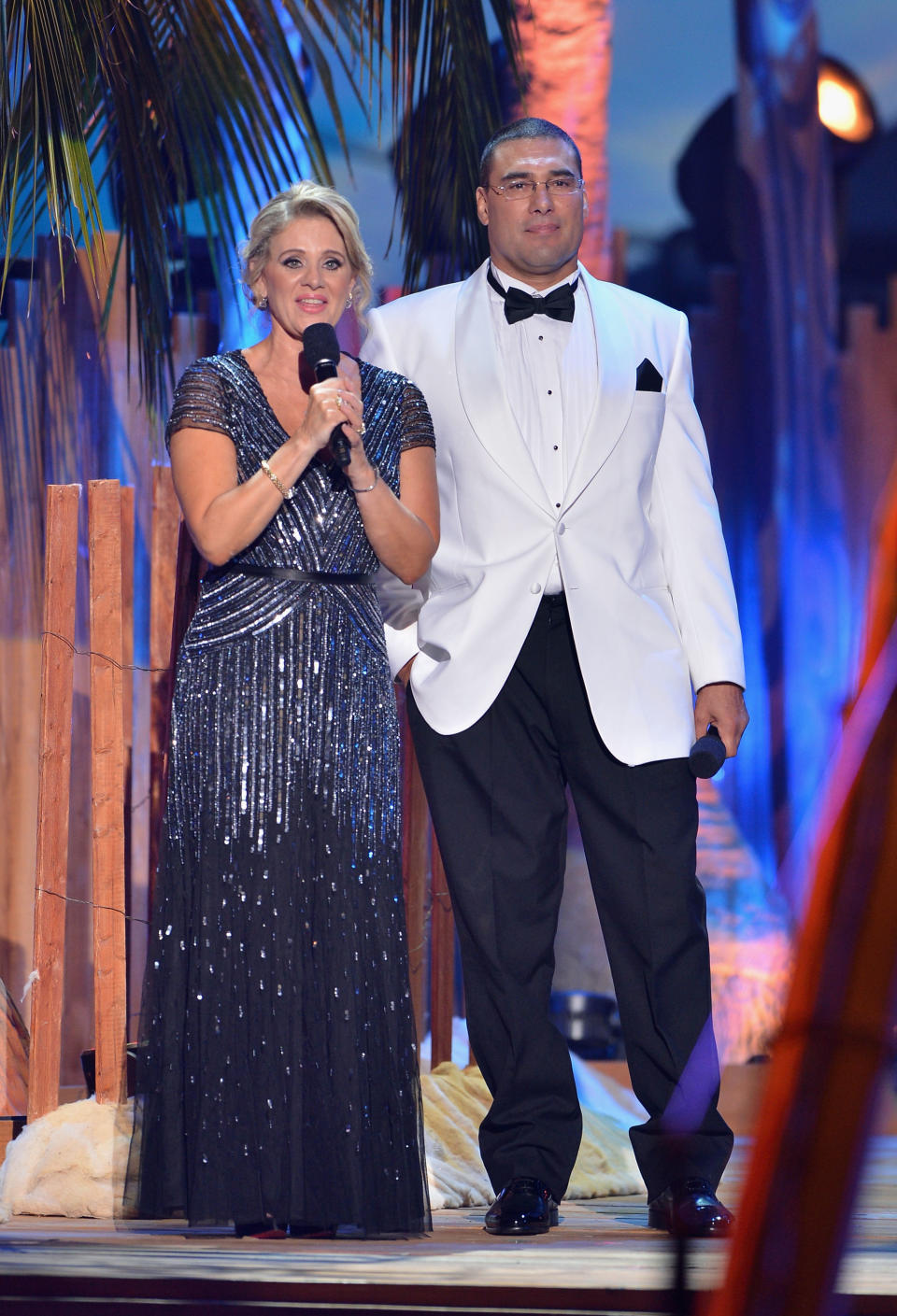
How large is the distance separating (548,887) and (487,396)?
0.69 meters

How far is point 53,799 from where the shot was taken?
2.42 metres

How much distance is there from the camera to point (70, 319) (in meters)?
3.68

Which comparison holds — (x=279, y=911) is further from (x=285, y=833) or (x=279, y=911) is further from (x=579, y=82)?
(x=579, y=82)

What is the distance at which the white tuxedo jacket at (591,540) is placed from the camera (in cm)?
197

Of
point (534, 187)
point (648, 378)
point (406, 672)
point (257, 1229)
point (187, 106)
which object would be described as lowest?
point (257, 1229)

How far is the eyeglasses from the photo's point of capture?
80.3 inches

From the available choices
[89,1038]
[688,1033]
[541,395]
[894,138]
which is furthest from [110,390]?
[894,138]

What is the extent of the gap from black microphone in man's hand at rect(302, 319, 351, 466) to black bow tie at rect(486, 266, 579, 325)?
1.26 ft

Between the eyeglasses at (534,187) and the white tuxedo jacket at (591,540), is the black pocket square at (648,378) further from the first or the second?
the eyeglasses at (534,187)

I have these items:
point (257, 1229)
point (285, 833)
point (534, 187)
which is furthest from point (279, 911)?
point (534, 187)

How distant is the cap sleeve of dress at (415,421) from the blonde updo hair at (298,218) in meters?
0.18

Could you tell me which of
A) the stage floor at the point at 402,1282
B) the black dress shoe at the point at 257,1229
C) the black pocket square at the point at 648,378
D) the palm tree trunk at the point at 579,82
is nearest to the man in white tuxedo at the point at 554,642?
the black pocket square at the point at 648,378

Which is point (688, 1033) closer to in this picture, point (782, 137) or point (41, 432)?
point (41, 432)

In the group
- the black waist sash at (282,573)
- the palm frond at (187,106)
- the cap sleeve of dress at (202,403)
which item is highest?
the palm frond at (187,106)
